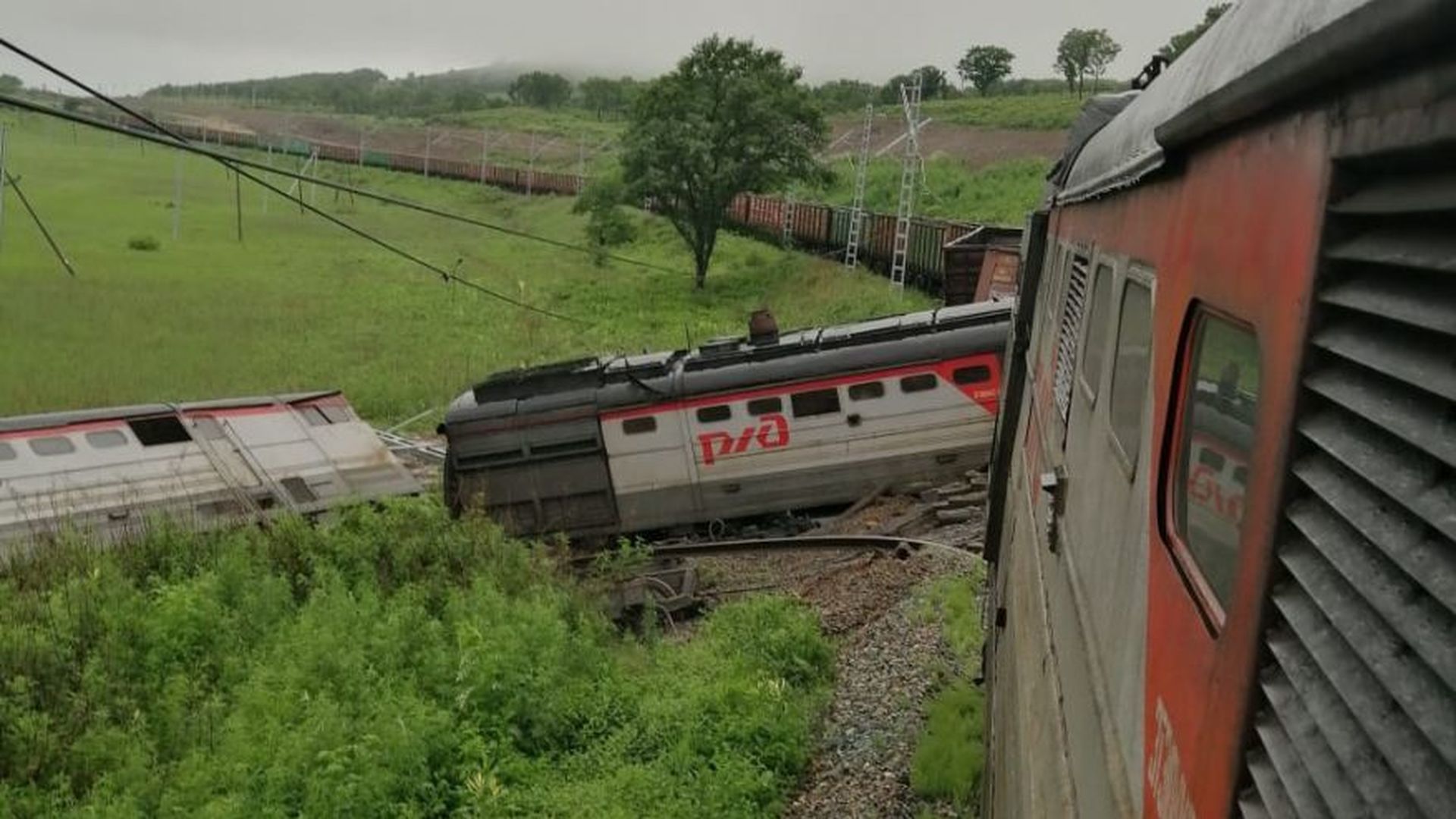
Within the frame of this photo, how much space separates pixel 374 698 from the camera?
29.3ft

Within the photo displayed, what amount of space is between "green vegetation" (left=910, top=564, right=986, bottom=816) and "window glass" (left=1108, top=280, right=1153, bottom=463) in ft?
14.8

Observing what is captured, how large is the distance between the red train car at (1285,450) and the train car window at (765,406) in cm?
1199

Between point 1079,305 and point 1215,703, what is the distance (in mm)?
Answer: 3322

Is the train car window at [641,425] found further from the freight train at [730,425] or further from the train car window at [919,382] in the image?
the train car window at [919,382]

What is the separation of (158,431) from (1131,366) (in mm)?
14698

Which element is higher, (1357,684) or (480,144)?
(480,144)

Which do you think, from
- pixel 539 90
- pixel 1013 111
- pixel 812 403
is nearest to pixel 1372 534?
pixel 812 403

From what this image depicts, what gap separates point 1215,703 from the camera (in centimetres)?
149

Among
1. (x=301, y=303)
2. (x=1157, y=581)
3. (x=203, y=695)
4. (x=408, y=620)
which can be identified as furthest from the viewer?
(x=301, y=303)

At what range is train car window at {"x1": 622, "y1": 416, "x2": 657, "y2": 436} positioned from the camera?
49.9 ft

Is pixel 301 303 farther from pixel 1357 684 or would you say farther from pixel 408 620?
pixel 1357 684

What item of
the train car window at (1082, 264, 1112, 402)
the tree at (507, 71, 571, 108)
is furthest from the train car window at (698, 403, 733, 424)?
the tree at (507, 71, 571, 108)

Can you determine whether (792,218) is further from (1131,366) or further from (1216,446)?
(1216,446)

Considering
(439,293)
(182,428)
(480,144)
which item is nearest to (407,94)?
(480,144)
